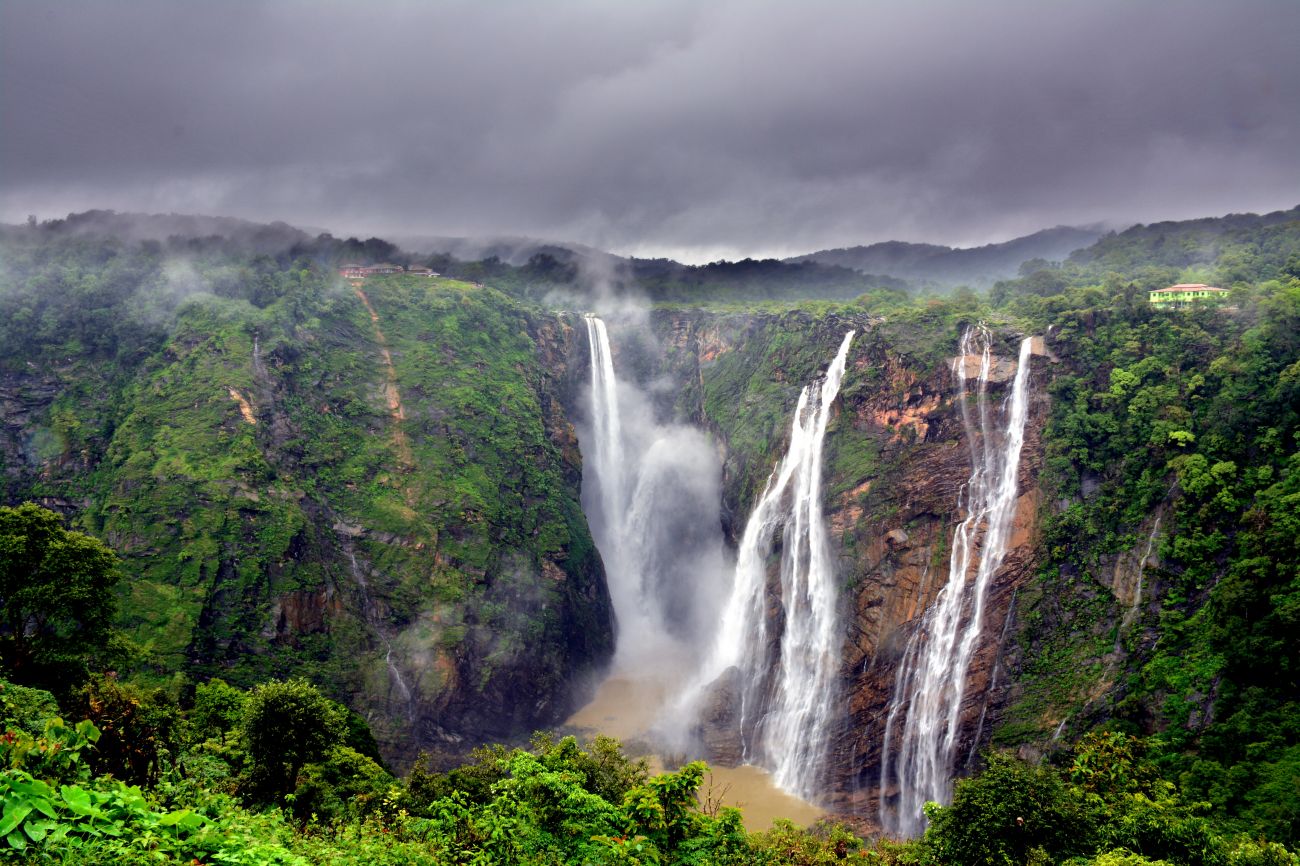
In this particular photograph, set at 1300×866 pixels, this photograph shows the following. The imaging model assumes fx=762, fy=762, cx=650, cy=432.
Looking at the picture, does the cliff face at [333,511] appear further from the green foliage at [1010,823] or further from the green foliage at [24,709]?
the green foliage at [1010,823]

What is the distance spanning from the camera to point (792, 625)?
143 feet

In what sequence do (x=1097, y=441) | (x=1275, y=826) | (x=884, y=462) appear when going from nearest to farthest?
(x=1275, y=826), (x=1097, y=441), (x=884, y=462)

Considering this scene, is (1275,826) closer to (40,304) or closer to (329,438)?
(329,438)

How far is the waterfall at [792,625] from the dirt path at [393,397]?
930 inches

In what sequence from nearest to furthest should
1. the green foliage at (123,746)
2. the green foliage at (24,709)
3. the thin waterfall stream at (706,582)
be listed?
the green foliage at (24,709), the green foliage at (123,746), the thin waterfall stream at (706,582)

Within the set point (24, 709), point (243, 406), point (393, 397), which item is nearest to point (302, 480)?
point (243, 406)

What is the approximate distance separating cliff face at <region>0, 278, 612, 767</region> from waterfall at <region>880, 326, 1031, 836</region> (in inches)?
816

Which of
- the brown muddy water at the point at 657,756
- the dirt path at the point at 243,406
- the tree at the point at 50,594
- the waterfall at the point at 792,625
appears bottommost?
the brown muddy water at the point at 657,756

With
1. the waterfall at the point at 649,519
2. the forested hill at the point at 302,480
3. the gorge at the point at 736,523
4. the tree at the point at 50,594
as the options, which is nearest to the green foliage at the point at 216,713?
the tree at the point at 50,594

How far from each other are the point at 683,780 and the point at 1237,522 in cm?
2761

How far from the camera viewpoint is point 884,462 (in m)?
42.8

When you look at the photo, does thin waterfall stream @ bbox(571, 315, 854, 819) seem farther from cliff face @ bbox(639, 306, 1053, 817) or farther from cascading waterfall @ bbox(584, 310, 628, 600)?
cliff face @ bbox(639, 306, 1053, 817)

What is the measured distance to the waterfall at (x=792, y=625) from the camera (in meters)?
39.7

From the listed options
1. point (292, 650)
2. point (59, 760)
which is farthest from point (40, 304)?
point (59, 760)
